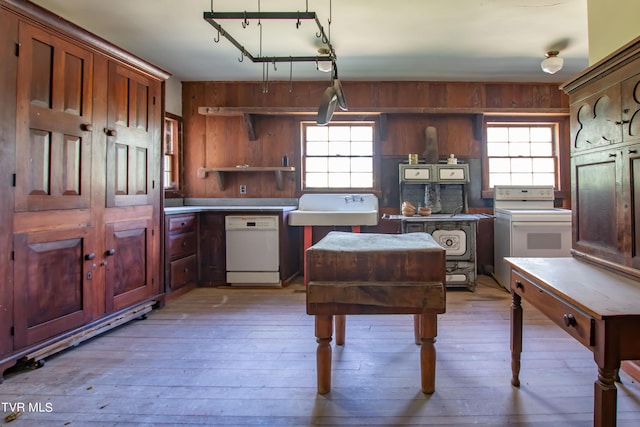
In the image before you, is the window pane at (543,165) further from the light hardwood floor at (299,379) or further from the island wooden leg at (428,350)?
the island wooden leg at (428,350)

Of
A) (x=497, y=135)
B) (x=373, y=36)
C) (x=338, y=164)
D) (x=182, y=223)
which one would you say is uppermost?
(x=373, y=36)

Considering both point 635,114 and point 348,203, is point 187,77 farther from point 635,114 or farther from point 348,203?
point 635,114

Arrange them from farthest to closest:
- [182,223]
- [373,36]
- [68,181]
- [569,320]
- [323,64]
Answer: [182,223]
[323,64]
[373,36]
[68,181]
[569,320]

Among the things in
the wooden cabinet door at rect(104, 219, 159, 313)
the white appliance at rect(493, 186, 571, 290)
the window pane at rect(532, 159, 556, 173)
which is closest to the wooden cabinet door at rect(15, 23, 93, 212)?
the wooden cabinet door at rect(104, 219, 159, 313)

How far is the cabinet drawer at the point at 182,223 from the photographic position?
129 inches

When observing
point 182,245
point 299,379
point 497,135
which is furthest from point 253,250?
point 497,135

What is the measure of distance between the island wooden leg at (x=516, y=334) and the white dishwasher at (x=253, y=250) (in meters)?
2.47

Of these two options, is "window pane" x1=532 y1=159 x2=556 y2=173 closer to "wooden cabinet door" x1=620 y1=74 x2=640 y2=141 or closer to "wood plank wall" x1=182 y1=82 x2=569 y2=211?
"wood plank wall" x1=182 y1=82 x2=569 y2=211

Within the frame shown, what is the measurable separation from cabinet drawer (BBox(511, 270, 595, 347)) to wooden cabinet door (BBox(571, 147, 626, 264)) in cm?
42

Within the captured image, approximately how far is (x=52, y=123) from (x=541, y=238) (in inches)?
168

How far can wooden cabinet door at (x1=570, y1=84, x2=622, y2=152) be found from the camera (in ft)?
5.05

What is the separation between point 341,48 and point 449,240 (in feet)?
7.52

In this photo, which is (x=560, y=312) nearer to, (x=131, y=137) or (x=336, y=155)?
(x=131, y=137)

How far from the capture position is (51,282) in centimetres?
207
